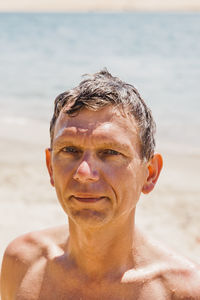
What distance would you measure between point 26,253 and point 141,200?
355 centimetres

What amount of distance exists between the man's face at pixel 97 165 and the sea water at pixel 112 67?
5.88m

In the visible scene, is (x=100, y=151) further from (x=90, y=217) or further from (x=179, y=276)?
(x=179, y=276)

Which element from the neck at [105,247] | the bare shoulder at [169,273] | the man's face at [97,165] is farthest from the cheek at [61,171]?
the bare shoulder at [169,273]

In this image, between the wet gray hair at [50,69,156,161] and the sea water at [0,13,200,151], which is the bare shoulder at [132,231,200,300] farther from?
the sea water at [0,13,200,151]

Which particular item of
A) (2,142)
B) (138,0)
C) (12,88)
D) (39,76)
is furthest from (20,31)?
(138,0)

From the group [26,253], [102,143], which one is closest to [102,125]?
[102,143]

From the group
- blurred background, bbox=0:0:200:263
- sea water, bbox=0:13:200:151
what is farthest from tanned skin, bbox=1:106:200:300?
sea water, bbox=0:13:200:151

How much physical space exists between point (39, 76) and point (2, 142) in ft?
20.6

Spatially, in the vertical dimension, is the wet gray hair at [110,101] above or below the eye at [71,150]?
above

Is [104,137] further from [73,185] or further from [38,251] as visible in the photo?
[38,251]

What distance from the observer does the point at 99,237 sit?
83.4 inches

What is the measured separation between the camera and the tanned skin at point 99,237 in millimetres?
1924

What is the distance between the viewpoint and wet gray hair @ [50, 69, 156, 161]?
2012 millimetres

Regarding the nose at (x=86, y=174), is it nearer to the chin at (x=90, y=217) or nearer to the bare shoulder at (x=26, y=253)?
the chin at (x=90, y=217)
